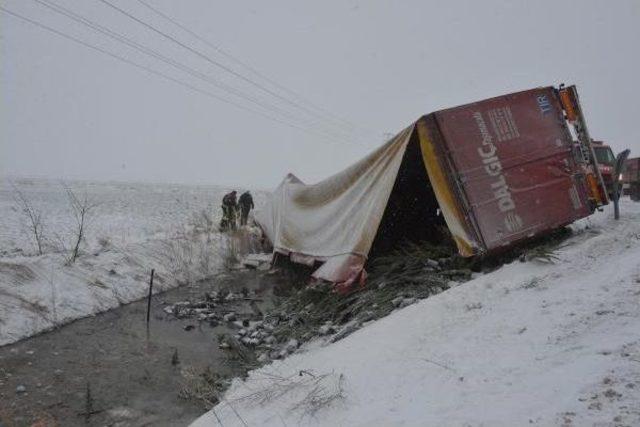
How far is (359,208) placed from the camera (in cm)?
624

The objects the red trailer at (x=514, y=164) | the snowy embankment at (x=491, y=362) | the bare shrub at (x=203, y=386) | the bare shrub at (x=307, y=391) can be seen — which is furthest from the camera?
the red trailer at (x=514, y=164)

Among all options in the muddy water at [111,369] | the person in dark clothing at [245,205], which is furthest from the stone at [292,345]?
the person in dark clothing at [245,205]

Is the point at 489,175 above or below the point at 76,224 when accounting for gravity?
below

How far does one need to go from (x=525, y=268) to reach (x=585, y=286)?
2.61 feet

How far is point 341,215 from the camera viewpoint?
6684 millimetres

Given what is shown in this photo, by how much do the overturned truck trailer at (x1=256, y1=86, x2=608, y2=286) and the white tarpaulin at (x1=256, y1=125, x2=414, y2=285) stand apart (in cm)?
2

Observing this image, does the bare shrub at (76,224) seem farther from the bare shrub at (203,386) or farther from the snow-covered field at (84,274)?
the bare shrub at (203,386)

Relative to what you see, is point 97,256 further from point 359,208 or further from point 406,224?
point 406,224

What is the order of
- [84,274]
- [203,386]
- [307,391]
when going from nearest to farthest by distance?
[307,391]
[203,386]
[84,274]

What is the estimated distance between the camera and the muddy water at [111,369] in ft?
12.3

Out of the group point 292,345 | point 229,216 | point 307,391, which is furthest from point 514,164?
point 229,216

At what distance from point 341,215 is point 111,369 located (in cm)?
347

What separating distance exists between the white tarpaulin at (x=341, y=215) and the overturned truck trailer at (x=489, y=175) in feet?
0.06

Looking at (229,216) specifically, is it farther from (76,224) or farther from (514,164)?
(514,164)
